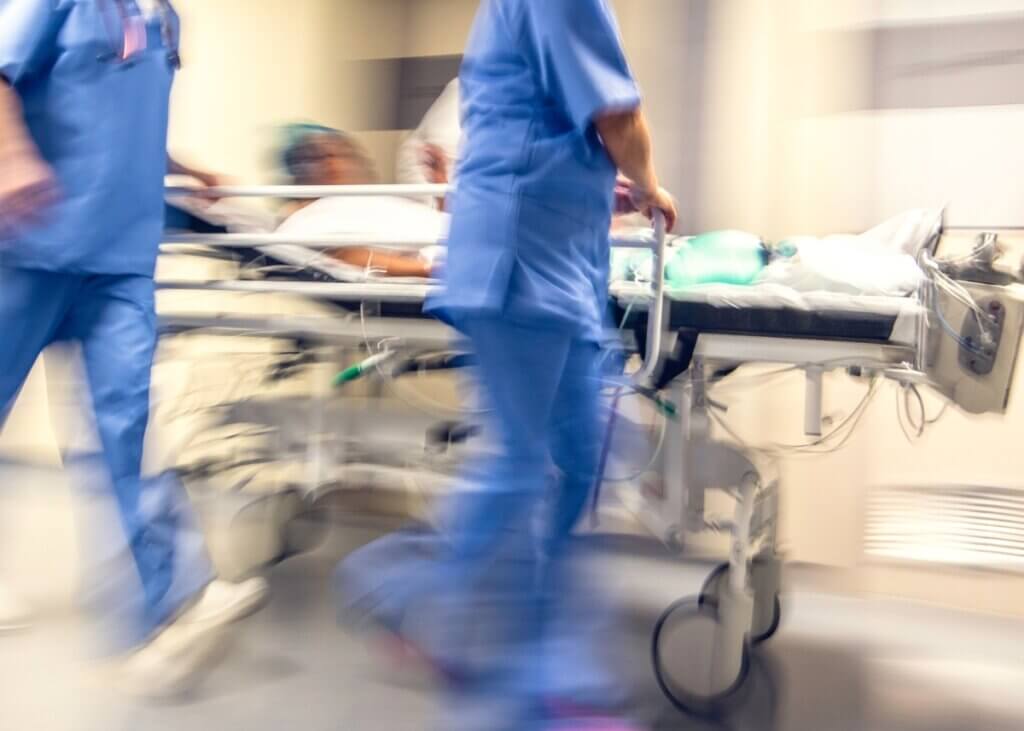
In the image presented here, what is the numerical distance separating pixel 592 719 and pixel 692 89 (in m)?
1.91

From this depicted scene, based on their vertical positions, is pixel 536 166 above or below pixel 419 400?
above

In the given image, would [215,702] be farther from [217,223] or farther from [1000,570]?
[1000,570]

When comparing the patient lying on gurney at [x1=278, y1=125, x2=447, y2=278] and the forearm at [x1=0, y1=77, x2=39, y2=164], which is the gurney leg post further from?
the forearm at [x1=0, y1=77, x2=39, y2=164]

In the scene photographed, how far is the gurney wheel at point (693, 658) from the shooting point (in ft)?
4.64

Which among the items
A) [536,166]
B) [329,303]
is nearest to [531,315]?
[536,166]

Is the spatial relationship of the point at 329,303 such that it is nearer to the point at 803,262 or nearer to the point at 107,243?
the point at 107,243

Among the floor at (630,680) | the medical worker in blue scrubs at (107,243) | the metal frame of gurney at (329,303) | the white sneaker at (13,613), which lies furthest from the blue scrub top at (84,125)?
the white sneaker at (13,613)

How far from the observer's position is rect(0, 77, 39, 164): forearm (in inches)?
47.1

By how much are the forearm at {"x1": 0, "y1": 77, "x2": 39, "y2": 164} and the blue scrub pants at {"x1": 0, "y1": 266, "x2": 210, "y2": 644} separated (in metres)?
0.19

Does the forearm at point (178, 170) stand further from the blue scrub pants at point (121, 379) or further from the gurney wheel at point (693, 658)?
the gurney wheel at point (693, 658)

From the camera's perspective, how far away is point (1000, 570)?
164cm

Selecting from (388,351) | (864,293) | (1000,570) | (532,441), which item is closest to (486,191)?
(532,441)

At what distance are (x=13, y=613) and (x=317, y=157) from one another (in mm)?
1127

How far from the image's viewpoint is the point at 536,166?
1.06 metres
